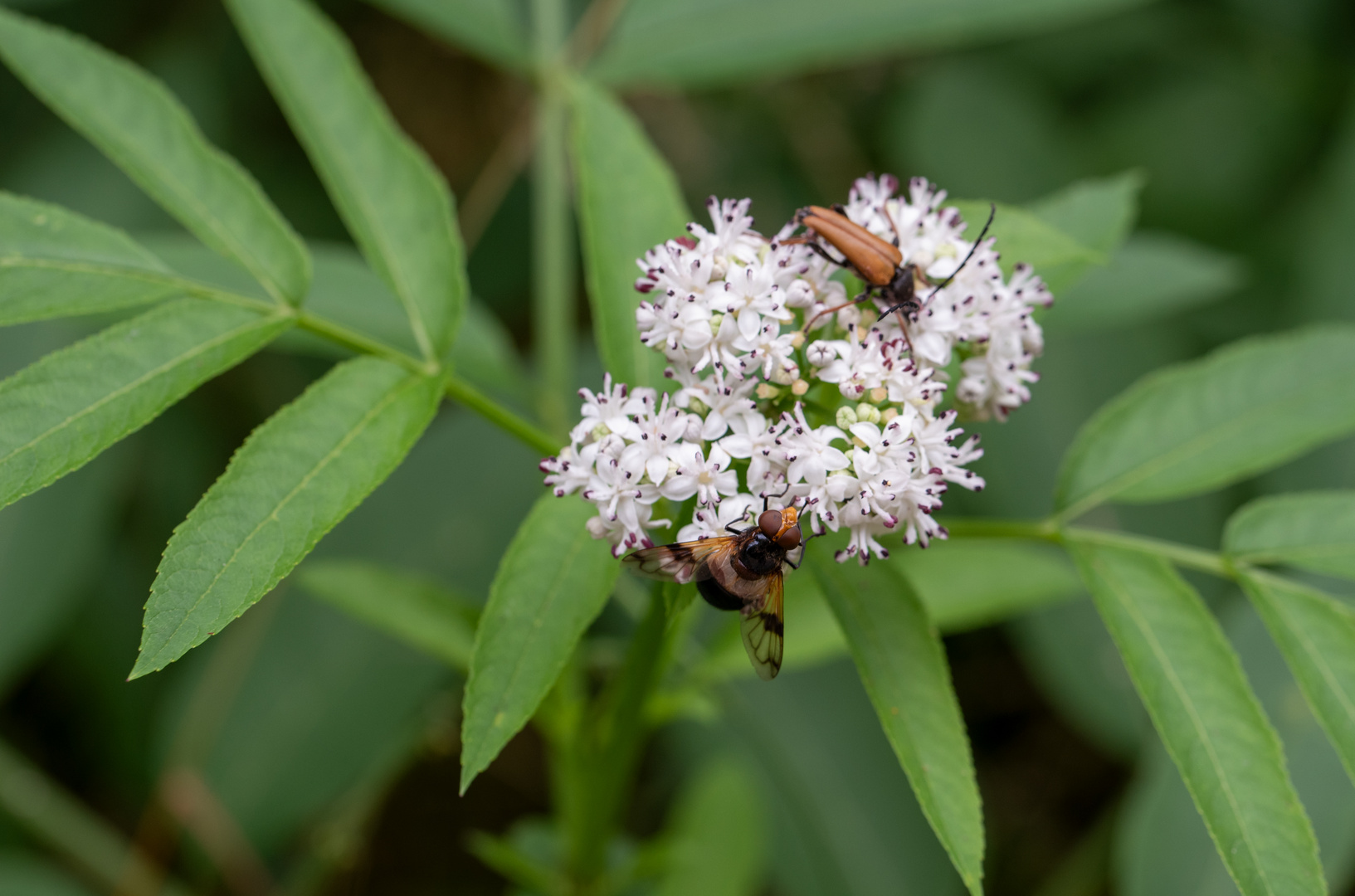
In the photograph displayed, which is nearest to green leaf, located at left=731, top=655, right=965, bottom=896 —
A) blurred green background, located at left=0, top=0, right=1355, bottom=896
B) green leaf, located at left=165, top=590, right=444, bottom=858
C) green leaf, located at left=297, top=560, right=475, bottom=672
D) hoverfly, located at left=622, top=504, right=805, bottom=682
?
blurred green background, located at left=0, top=0, right=1355, bottom=896

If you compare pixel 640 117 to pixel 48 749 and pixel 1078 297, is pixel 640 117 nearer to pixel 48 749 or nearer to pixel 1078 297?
pixel 1078 297

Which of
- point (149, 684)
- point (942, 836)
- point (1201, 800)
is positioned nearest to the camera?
point (942, 836)

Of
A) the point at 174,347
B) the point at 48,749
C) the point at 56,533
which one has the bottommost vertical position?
the point at 174,347

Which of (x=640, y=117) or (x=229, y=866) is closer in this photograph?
(x=229, y=866)

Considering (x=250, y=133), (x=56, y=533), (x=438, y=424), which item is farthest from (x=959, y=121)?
(x=56, y=533)

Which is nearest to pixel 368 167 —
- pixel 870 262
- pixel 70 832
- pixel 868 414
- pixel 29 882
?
pixel 870 262

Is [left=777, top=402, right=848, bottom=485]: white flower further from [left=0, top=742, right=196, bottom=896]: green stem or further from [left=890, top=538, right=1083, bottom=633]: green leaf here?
[left=0, top=742, right=196, bottom=896]: green stem

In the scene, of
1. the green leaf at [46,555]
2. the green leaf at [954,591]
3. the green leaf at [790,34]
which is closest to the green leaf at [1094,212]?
the green leaf at [954,591]
